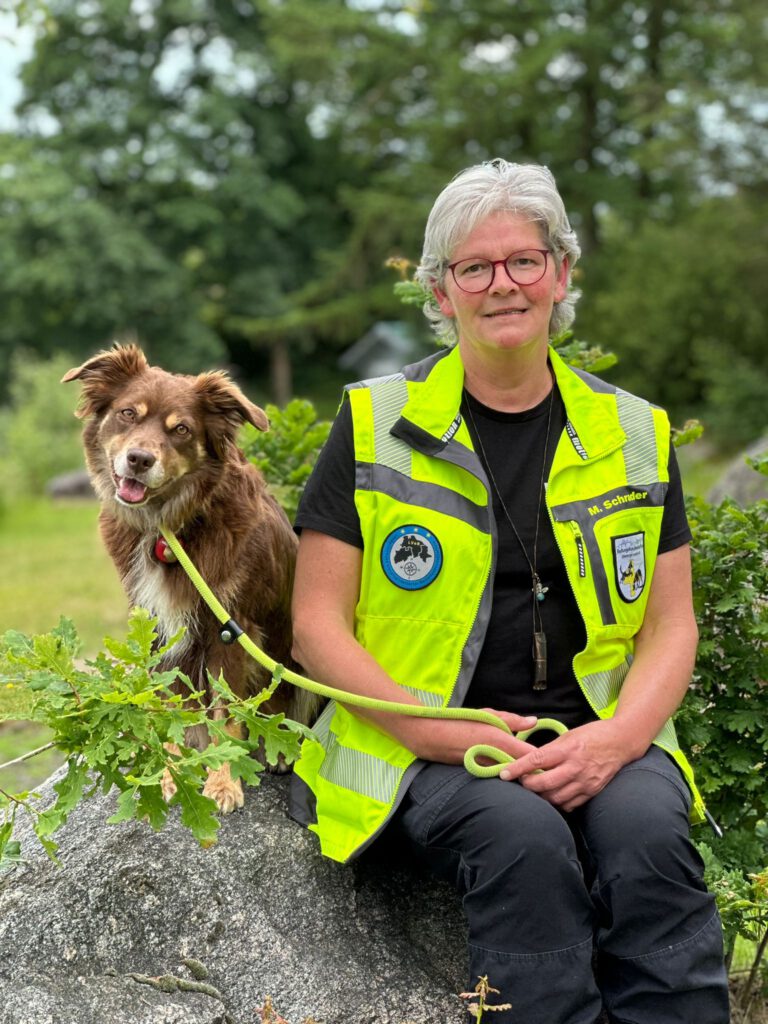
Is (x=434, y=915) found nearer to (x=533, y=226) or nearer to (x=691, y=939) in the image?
(x=691, y=939)

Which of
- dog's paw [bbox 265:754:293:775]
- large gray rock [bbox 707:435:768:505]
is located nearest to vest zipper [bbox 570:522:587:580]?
dog's paw [bbox 265:754:293:775]

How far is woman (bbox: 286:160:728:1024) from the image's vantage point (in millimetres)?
2576

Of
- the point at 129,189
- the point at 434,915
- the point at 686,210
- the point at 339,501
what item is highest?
the point at 129,189

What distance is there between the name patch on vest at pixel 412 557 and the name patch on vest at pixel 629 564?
463 mm

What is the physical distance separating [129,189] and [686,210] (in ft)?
50.9

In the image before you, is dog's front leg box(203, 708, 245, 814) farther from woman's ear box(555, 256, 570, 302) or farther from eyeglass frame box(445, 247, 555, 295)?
woman's ear box(555, 256, 570, 302)

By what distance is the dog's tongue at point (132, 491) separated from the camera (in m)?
3.20

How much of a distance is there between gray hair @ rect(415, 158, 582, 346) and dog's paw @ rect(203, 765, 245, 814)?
1.52 meters

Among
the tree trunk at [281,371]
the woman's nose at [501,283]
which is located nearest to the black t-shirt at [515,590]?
the woman's nose at [501,283]

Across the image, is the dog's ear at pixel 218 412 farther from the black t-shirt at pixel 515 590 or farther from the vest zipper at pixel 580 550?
the vest zipper at pixel 580 550

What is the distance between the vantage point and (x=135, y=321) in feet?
103

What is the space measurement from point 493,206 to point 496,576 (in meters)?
0.93

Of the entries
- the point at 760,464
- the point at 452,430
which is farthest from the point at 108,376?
the point at 760,464

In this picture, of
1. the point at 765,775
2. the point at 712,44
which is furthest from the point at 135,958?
the point at 712,44
